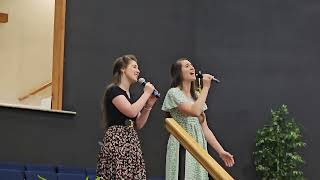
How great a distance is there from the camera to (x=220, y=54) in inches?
268

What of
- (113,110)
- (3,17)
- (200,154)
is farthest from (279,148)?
(200,154)

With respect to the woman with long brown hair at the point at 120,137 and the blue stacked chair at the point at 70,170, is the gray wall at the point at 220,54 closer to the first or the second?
the blue stacked chair at the point at 70,170

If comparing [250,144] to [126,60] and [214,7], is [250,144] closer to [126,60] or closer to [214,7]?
[214,7]

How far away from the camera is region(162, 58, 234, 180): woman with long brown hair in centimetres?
290

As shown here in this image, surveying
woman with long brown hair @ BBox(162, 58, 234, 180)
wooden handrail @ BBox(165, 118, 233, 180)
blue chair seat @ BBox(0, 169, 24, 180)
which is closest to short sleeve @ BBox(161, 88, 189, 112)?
woman with long brown hair @ BBox(162, 58, 234, 180)

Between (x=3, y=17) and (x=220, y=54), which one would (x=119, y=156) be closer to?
(x=220, y=54)

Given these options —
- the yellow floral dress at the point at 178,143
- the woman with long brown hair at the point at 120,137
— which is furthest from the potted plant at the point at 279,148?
the woman with long brown hair at the point at 120,137

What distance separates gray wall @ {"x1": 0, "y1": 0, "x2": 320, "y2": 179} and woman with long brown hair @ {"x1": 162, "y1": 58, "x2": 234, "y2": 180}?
3.00 metres

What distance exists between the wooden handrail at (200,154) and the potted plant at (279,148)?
3922 millimetres

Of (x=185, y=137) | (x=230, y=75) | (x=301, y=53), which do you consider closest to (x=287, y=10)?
→ (x=301, y=53)

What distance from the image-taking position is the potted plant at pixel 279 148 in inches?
245

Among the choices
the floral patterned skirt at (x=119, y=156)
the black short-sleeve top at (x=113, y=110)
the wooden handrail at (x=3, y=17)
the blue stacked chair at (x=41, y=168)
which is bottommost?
the blue stacked chair at (x=41, y=168)

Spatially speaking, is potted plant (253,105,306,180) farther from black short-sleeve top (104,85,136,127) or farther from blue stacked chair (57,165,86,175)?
black short-sleeve top (104,85,136,127)

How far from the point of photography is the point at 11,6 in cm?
750
